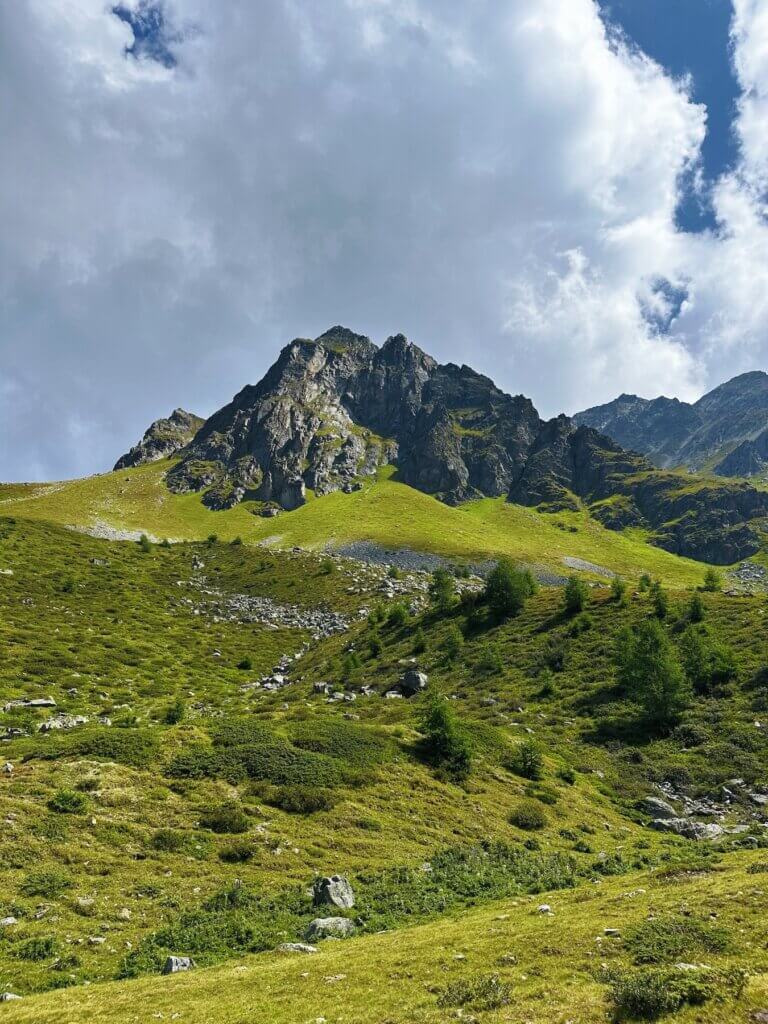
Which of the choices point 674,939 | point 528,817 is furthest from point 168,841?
point 528,817

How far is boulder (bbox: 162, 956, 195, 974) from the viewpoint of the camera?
42.0 feet

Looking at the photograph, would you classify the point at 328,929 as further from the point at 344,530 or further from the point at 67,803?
the point at 344,530

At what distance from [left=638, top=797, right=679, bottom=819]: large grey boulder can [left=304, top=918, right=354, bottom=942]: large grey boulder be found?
76.1 ft

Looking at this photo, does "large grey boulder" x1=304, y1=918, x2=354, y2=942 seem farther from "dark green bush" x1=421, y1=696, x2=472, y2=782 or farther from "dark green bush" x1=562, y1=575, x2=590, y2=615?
"dark green bush" x1=562, y1=575, x2=590, y2=615

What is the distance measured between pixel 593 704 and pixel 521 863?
85.9ft

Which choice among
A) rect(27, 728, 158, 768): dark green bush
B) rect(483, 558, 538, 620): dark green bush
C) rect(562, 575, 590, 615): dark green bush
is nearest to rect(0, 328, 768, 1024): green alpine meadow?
rect(27, 728, 158, 768): dark green bush

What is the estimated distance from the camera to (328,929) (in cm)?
1521

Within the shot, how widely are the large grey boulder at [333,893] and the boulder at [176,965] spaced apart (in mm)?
4866

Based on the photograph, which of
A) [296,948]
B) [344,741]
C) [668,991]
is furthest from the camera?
[344,741]

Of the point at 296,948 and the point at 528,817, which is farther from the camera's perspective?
the point at 528,817

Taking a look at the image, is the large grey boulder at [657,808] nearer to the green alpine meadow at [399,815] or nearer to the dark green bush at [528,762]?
the green alpine meadow at [399,815]

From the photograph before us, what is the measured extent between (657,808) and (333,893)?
76.3ft

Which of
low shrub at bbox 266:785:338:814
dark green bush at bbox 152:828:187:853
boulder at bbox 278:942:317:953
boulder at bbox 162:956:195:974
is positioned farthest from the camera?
low shrub at bbox 266:785:338:814

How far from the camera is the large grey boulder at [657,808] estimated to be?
30328 millimetres
